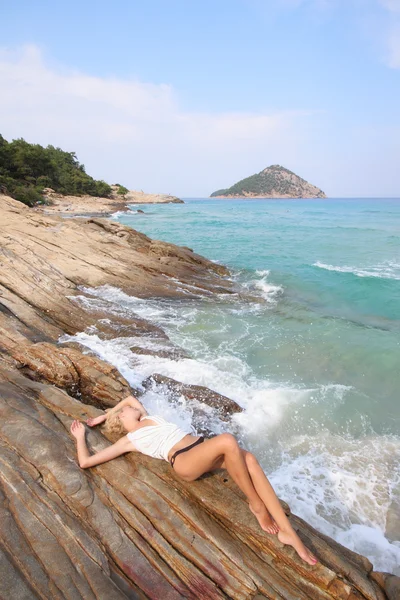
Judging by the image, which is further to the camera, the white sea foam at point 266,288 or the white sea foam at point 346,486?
the white sea foam at point 266,288

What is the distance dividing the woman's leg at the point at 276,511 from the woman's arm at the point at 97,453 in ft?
5.61

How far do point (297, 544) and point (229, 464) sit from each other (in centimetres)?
112

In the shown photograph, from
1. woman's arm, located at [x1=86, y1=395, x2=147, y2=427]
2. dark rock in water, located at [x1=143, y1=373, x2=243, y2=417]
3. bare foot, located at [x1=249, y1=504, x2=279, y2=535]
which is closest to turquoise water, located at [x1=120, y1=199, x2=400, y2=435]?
dark rock in water, located at [x1=143, y1=373, x2=243, y2=417]

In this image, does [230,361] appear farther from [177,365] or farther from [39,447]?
[39,447]

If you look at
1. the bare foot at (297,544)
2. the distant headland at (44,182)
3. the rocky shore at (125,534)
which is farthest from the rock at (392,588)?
the distant headland at (44,182)

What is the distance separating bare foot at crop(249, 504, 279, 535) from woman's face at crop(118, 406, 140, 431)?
207 cm

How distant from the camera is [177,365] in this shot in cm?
1030

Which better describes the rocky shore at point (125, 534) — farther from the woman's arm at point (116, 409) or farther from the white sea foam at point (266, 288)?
the white sea foam at point (266, 288)

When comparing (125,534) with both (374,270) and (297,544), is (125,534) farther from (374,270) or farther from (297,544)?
(374,270)

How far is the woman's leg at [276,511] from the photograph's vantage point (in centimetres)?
388

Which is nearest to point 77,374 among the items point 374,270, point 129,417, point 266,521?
point 129,417

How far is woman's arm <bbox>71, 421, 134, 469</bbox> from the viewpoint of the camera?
14.9ft

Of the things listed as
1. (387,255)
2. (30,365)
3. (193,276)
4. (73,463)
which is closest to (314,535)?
(73,463)

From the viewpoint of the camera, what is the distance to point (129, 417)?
5.19 meters
